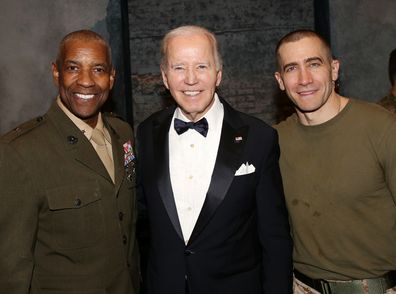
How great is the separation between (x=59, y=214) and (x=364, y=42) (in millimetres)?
4957

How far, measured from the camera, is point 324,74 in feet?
8.61

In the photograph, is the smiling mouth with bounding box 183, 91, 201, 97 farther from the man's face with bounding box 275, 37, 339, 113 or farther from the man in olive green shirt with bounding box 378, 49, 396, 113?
the man in olive green shirt with bounding box 378, 49, 396, 113

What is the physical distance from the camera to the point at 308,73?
261cm

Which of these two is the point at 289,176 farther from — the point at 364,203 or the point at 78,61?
the point at 78,61

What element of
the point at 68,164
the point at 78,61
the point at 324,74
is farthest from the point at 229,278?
the point at 78,61

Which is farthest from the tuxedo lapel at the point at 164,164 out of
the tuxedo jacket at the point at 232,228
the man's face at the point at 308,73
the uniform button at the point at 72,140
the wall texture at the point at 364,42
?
the wall texture at the point at 364,42

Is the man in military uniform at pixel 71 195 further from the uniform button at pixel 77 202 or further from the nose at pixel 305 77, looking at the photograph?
the nose at pixel 305 77

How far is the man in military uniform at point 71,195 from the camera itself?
7.30ft

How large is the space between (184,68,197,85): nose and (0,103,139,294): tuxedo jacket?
630 mm

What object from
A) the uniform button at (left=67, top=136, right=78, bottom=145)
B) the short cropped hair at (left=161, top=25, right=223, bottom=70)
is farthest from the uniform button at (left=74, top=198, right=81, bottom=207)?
the short cropped hair at (left=161, top=25, right=223, bottom=70)

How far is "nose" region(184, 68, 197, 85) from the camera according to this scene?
247cm

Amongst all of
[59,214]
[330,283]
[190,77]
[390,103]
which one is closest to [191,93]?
[190,77]

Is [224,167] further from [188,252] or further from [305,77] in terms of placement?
[305,77]

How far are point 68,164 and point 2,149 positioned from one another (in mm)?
337
